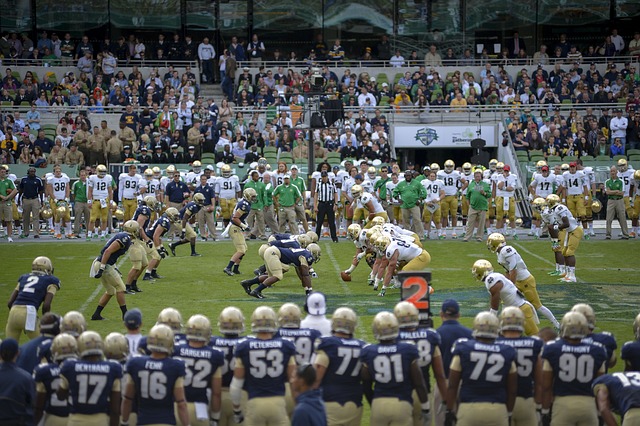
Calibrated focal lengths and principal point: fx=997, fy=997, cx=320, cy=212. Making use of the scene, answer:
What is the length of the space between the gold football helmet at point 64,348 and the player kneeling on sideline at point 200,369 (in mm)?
808

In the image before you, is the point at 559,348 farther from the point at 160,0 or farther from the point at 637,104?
the point at 160,0

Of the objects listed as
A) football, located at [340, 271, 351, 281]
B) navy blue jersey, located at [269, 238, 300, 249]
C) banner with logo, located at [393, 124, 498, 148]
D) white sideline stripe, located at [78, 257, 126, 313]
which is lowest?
white sideline stripe, located at [78, 257, 126, 313]

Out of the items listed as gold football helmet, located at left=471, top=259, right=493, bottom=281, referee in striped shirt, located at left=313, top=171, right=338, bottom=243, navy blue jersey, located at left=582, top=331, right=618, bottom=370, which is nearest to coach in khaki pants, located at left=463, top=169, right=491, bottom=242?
referee in striped shirt, located at left=313, top=171, right=338, bottom=243

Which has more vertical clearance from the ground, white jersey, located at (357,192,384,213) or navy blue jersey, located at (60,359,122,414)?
white jersey, located at (357,192,384,213)

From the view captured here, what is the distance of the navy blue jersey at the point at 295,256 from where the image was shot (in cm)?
1473

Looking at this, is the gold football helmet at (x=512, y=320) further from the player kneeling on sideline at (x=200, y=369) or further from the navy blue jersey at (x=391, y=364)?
the player kneeling on sideline at (x=200, y=369)

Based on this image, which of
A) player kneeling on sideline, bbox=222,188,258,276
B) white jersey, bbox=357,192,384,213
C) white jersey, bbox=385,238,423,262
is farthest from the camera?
white jersey, bbox=357,192,384,213

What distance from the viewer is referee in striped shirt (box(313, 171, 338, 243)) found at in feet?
70.9

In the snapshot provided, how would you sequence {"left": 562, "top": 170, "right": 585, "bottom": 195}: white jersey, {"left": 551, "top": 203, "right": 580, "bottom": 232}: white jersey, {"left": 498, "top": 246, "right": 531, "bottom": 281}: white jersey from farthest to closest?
1. {"left": 562, "top": 170, "right": 585, "bottom": 195}: white jersey
2. {"left": 551, "top": 203, "right": 580, "bottom": 232}: white jersey
3. {"left": 498, "top": 246, "right": 531, "bottom": 281}: white jersey

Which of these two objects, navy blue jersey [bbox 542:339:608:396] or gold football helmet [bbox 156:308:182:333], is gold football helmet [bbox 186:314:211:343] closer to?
gold football helmet [bbox 156:308:182:333]

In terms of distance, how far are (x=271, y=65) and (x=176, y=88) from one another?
4.37 meters

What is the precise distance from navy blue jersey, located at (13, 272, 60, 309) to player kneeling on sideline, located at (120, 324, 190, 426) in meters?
3.71

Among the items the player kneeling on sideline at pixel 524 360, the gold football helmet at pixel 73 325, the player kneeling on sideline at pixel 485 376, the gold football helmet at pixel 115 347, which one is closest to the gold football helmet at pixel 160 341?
the gold football helmet at pixel 115 347

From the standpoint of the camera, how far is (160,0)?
34188 millimetres
